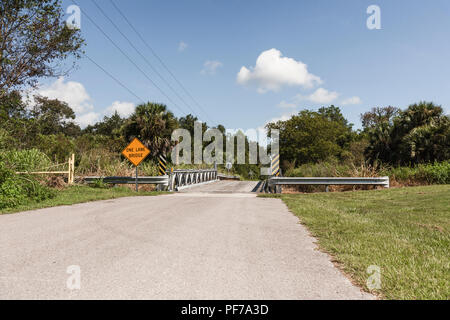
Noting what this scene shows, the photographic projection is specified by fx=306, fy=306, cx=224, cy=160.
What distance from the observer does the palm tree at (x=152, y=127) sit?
25.2 meters

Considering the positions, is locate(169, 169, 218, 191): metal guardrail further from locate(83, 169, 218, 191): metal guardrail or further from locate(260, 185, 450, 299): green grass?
locate(260, 185, 450, 299): green grass

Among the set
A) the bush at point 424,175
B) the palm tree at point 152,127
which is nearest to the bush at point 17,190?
the palm tree at point 152,127

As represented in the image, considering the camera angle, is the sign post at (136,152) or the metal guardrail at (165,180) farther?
the metal guardrail at (165,180)

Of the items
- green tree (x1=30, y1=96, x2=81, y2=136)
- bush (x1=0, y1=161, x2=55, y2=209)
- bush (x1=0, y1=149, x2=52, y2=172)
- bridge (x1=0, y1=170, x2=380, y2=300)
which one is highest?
green tree (x1=30, y1=96, x2=81, y2=136)

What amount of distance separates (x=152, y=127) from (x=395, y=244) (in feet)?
74.1

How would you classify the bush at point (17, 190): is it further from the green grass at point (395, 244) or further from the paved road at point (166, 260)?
the green grass at point (395, 244)

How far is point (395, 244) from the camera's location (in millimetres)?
4695

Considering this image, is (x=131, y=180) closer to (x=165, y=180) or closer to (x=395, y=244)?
(x=165, y=180)

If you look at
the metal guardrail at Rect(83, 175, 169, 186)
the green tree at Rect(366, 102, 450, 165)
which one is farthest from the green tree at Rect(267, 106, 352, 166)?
the metal guardrail at Rect(83, 175, 169, 186)

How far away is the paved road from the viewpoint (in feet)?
9.78

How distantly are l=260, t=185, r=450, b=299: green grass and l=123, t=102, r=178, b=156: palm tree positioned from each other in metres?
18.3

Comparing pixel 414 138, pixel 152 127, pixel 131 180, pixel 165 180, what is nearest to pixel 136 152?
pixel 131 180

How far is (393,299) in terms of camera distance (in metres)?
2.80

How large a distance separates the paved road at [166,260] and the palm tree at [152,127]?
18390 millimetres
